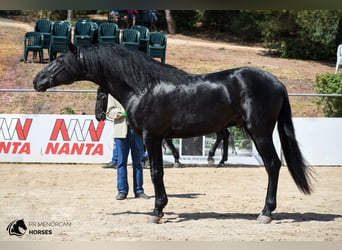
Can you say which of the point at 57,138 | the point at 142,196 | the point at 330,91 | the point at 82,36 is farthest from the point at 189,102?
the point at 330,91

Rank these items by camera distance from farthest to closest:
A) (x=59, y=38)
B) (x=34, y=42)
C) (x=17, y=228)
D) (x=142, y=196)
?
1. (x=34, y=42)
2. (x=59, y=38)
3. (x=142, y=196)
4. (x=17, y=228)

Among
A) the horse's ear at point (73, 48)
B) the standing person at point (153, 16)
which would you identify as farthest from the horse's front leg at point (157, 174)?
the standing person at point (153, 16)

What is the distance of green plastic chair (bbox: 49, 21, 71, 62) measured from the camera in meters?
9.91

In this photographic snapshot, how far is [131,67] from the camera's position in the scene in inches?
266

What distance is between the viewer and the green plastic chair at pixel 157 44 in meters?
10.5

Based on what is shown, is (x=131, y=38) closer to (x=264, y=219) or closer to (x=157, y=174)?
(x=157, y=174)

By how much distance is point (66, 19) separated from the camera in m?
10.9

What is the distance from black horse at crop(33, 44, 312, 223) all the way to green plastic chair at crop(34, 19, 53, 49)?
3362 mm

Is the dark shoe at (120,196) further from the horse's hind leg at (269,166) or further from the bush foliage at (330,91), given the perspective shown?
the bush foliage at (330,91)

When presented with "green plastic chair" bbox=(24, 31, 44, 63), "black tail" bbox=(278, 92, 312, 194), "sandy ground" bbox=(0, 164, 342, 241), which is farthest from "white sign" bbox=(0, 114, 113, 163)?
"black tail" bbox=(278, 92, 312, 194)

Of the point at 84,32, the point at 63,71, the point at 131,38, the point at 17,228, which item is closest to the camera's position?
the point at 17,228

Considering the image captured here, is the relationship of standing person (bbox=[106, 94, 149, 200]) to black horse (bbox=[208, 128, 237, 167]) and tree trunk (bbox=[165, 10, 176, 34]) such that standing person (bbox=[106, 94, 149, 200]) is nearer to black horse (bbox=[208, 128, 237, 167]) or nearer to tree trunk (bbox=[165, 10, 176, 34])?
tree trunk (bbox=[165, 10, 176, 34])

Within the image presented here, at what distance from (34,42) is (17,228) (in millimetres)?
4613

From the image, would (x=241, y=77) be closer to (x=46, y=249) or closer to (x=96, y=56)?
(x=96, y=56)
